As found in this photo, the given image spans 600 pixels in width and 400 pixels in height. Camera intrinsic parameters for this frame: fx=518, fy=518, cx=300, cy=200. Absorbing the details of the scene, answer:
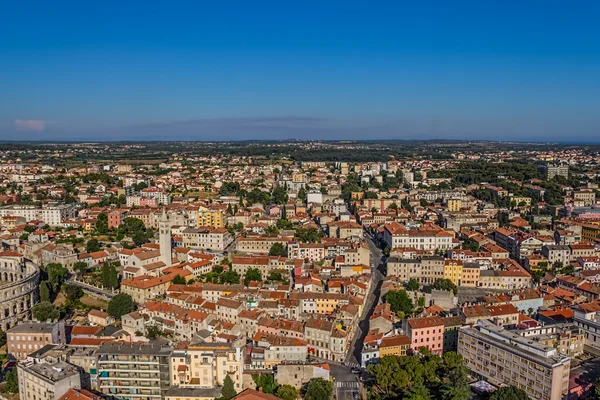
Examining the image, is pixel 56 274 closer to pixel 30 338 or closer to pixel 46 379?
pixel 30 338

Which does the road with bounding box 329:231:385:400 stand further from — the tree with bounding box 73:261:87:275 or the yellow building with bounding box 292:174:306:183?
the yellow building with bounding box 292:174:306:183

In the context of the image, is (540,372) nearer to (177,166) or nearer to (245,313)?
(245,313)

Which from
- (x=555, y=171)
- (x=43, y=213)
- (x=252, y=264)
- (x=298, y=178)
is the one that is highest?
(x=555, y=171)

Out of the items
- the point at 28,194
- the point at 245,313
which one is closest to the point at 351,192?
the point at 28,194

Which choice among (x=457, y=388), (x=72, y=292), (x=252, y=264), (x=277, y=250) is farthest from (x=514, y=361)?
(x=72, y=292)

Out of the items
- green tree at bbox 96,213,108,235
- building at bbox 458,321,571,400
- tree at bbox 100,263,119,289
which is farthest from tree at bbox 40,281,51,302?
building at bbox 458,321,571,400

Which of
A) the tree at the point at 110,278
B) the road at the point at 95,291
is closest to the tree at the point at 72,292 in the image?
the road at the point at 95,291

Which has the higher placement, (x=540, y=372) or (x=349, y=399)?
(x=540, y=372)
